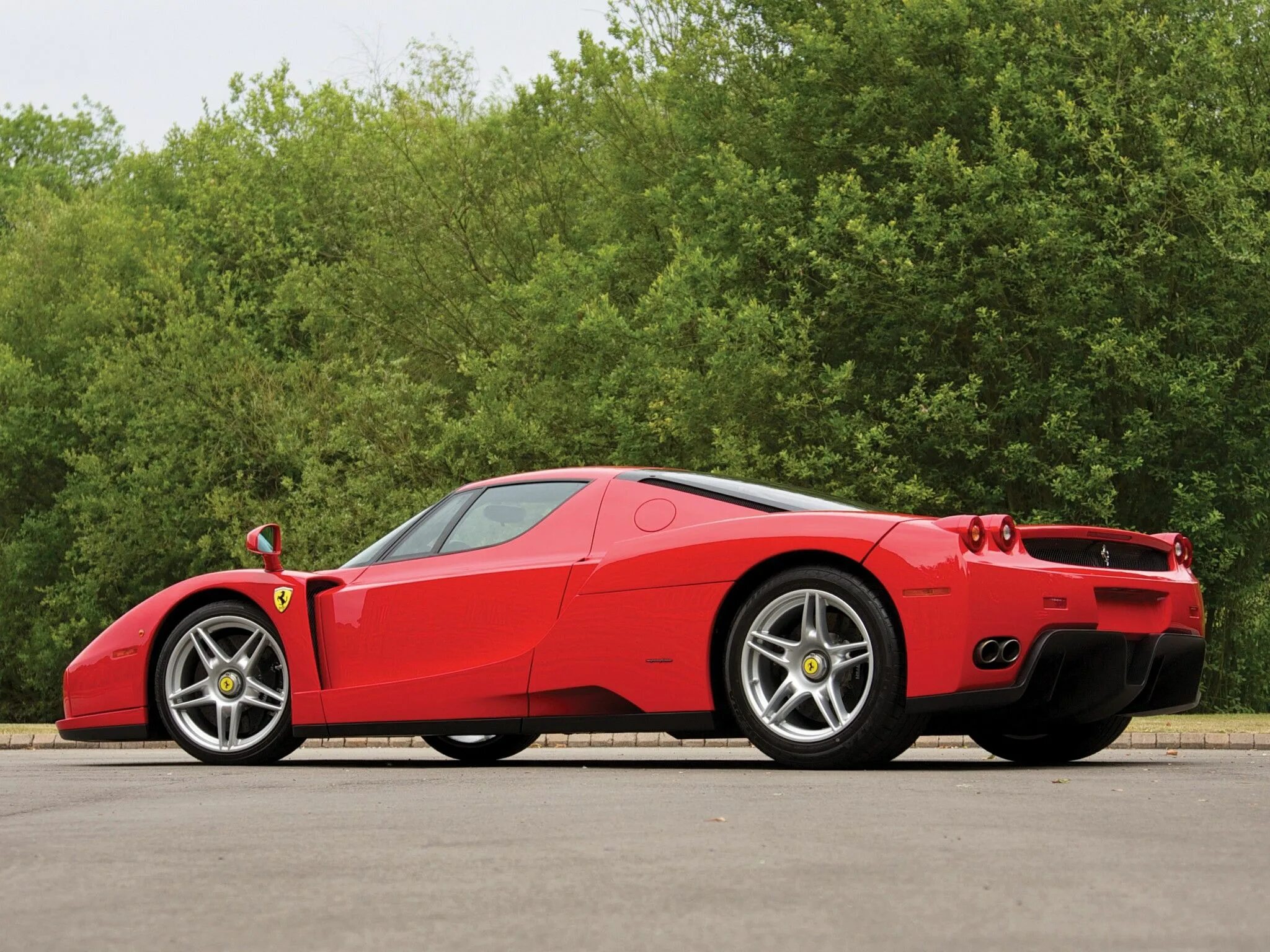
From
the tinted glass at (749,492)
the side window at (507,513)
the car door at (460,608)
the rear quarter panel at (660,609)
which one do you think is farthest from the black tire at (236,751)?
the tinted glass at (749,492)

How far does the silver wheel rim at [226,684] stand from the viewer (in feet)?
30.2

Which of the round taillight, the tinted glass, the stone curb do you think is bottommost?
the stone curb

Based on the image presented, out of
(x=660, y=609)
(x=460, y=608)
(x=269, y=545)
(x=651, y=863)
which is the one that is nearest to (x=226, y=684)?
(x=269, y=545)

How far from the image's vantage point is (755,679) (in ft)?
25.5

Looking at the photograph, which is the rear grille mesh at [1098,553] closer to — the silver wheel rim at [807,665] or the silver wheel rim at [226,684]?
the silver wheel rim at [807,665]

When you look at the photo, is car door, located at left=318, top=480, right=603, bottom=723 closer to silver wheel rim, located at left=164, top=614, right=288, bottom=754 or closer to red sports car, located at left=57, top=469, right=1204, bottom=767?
red sports car, located at left=57, top=469, right=1204, bottom=767

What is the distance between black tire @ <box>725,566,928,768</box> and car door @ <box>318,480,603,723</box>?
101 cm

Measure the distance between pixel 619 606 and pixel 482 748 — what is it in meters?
2.43

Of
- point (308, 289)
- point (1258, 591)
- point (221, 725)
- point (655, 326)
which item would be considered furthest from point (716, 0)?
point (221, 725)

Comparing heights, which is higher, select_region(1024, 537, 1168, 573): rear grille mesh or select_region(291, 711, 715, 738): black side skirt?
select_region(1024, 537, 1168, 573): rear grille mesh

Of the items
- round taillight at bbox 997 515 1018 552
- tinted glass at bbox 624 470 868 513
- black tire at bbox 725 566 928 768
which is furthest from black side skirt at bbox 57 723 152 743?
round taillight at bbox 997 515 1018 552

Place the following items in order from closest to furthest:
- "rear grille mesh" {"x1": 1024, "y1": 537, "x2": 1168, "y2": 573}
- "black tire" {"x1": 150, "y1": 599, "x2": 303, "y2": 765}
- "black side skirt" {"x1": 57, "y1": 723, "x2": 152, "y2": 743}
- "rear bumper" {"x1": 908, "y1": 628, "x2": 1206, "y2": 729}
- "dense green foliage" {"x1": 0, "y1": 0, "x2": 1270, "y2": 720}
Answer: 1. "rear bumper" {"x1": 908, "y1": 628, "x2": 1206, "y2": 729}
2. "rear grille mesh" {"x1": 1024, "y1": 537, "x2": 1168, "y2": 573}
3. "black tire" {"x1": 150, "y1": 599, "x2": 303, "y2": 765}
4. "black side skirt" {"x1": 57, "y1": 723, "x2": 152, "y2": 743}
5. "dense green foliage" {"x1": 0, "y1": 0, "x2": 1270, "y2": 720}

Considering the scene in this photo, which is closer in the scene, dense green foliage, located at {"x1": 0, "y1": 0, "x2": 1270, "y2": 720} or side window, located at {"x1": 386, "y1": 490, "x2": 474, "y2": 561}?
side window, located at {"x1": 386, "y1": 490, "x2": 474, "y2": 561}

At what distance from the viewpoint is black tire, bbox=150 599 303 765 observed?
916 cm
